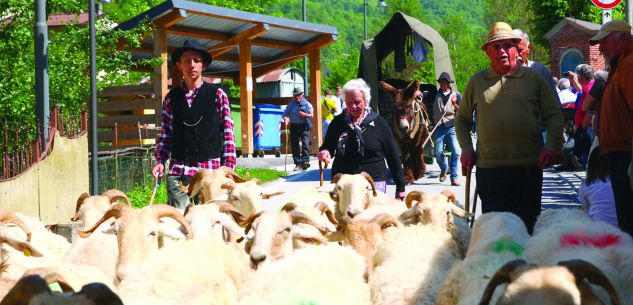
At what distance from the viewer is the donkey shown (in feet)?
50.5

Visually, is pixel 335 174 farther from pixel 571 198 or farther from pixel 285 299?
pixel 571 198

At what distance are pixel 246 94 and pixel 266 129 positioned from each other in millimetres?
3388

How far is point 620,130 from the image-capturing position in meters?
6.38

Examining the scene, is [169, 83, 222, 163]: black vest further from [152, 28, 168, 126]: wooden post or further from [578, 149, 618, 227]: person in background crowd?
[152, 28, 168, 126]: wooden post

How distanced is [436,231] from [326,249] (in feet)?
3.81

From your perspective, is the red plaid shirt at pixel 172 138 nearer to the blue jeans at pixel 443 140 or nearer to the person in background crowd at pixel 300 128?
the blue jeans at pixel 443 140

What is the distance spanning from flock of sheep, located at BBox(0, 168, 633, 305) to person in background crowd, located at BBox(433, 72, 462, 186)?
7.71 metres

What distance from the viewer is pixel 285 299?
5.07m

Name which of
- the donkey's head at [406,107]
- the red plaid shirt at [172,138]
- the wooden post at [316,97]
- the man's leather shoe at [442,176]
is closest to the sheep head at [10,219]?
the red plaid shirt at [172,138]

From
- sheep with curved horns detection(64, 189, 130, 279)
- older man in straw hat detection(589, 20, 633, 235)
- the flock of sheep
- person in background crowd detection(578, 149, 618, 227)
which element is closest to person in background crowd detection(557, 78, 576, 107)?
the flock of sheep

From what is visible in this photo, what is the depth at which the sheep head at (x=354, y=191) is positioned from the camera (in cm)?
843

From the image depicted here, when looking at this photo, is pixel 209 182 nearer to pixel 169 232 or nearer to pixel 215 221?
pixel 215 221

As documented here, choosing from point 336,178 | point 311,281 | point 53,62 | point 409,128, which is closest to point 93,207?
point 336,178

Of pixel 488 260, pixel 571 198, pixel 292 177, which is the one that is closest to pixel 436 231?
pixel 488 260
